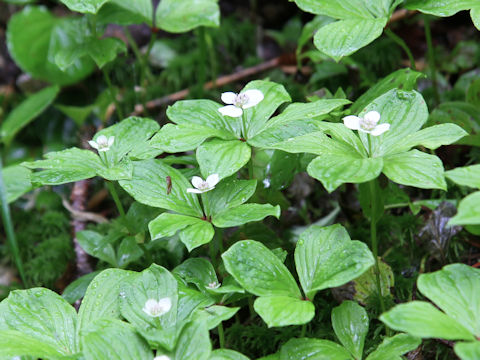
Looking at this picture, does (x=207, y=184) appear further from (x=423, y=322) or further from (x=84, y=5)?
(x=84, y=5)

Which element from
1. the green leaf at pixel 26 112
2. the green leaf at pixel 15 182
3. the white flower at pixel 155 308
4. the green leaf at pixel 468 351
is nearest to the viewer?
the green leaf at pixel 468 351

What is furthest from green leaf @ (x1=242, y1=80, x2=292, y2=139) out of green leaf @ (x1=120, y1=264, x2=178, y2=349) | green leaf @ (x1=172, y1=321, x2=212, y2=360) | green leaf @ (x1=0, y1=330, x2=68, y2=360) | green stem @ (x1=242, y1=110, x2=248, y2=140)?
green leaf @ (x1=0, y1=330, x2=68, y2=360)

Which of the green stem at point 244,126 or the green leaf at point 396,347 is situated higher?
the green stem at point 244,126

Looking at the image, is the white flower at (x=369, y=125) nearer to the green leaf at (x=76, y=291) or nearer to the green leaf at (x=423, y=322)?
the green leaf at (x=423, y=322)

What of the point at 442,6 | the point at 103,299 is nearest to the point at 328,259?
the point at 103,299

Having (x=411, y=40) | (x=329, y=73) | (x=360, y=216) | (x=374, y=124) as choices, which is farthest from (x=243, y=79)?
(x=374, y=124)

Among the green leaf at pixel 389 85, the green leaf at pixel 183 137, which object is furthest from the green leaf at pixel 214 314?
the green leaf at pixel 389 85
